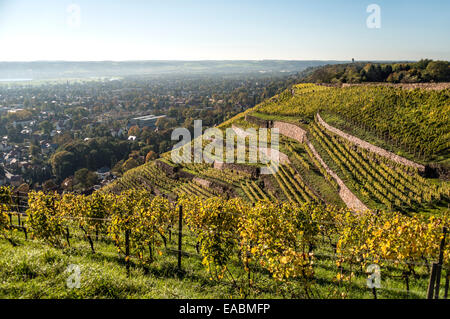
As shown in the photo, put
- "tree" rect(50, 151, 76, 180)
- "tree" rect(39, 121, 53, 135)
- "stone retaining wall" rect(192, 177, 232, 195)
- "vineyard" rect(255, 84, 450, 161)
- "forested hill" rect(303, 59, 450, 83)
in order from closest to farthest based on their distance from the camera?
"vineyard" rect(255, 84, 450, 161), "stone retaining wall" rect(192, 177, 232, 195), "forested hill" rect(303, 59, 450, 83), "tree" rect(50, 151, 76, 180), "tree" rect(39, 121, 53, 135)

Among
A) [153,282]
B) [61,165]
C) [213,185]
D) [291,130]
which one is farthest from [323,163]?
[61,165]

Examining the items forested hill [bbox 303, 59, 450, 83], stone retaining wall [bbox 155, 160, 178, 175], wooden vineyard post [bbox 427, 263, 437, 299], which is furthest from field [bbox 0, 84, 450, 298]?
forested hill [bbox 303, 59, 450, 83]

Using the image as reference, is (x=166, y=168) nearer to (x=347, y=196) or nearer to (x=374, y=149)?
(x=347, y=196)

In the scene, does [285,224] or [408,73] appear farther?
[408,73]

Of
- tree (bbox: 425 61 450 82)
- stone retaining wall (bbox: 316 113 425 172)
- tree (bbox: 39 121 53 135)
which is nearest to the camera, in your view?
stone retaining wall (bbox: 316 113 425 172)

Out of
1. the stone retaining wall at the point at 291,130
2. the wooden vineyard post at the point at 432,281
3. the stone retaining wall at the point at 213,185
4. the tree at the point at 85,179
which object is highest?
the stone retaining wall at the point at 291,130

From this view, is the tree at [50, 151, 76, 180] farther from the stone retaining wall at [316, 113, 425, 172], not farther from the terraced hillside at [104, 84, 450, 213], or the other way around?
the stone retaining wall at [316, 113, 425, 172]

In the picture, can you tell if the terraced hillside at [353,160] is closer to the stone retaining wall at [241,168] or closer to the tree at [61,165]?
the stone retaining wall at [241,168]

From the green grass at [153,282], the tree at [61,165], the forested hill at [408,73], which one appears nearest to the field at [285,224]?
the green grass at [153,282]
